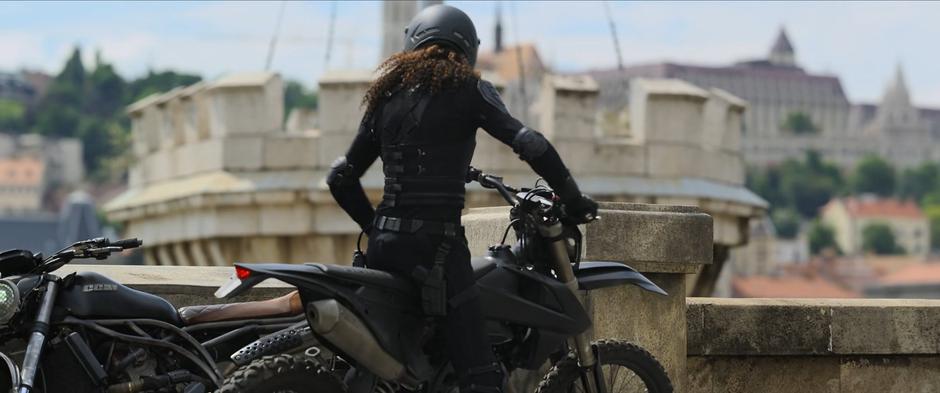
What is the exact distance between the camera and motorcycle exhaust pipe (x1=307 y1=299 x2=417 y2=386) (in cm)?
520

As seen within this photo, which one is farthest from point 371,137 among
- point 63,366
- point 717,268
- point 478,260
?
point 717,268

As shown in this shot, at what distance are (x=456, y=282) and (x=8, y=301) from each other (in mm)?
1217

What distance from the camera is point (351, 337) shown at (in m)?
5.29

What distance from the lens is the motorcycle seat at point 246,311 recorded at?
561 centimetres

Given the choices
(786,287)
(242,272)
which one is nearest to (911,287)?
(786,287)

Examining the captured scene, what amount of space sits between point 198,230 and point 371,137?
33.3 ft

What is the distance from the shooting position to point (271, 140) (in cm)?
1534

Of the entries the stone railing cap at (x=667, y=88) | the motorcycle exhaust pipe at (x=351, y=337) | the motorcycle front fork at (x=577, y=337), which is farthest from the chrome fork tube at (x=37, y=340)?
the stone railing cap at (x=667, y=88)

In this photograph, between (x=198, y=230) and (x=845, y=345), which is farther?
(x=198, y=230)

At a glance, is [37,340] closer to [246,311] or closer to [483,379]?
[246,311]

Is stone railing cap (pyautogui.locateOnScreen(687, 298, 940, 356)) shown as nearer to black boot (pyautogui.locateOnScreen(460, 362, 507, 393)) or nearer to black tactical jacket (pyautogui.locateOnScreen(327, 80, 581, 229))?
black boot (pyautogui.locateOnScreen(460, 362, 507, 393))

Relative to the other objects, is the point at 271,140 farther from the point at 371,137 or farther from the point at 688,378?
the point at 371,137

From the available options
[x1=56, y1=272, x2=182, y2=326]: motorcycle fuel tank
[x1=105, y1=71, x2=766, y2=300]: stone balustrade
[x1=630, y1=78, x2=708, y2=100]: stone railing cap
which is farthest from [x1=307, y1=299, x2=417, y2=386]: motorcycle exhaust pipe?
[x1=630, y1=78, x2=708, y2=100]: stone railing cap

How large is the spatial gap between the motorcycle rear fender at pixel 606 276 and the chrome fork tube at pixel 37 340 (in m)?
1.65
